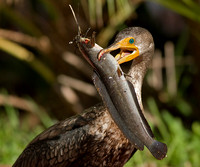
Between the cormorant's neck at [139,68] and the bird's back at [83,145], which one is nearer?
the bird's back at [83,145]

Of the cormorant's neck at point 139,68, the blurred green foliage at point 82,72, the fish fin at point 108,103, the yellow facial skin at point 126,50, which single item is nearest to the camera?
the fish fin at point 108,103

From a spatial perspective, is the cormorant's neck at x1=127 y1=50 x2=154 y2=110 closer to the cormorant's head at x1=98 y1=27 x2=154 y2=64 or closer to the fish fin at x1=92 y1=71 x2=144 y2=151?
the cormorant's head at x1=98 y1=27 x2=154 y2=64

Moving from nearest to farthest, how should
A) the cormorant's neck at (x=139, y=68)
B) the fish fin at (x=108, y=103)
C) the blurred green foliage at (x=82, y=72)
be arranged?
the fish fin at (x=108, y=103) → the cormorant's neck at (x=139, y=68) → the blurred green foliage at (x=82, y=72)

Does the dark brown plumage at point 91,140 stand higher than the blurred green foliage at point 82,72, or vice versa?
the dark brown plumage at point 91,140

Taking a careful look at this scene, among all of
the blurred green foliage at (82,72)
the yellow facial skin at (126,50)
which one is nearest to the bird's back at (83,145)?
the yellow facial skin at (126,50)

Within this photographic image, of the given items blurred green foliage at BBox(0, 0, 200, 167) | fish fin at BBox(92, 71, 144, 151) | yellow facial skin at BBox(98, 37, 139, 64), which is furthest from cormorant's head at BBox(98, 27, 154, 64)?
blurred green foliage at BBox(0, 0, 200, 167)

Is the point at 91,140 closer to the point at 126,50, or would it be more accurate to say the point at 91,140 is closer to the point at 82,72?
the point at 126,50

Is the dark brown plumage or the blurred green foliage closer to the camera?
A: the dark brown plumage

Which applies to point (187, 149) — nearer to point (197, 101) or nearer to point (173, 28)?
point (197, 101)

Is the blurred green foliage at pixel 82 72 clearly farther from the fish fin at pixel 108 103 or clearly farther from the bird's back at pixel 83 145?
the fish fin at pixel 108 103
